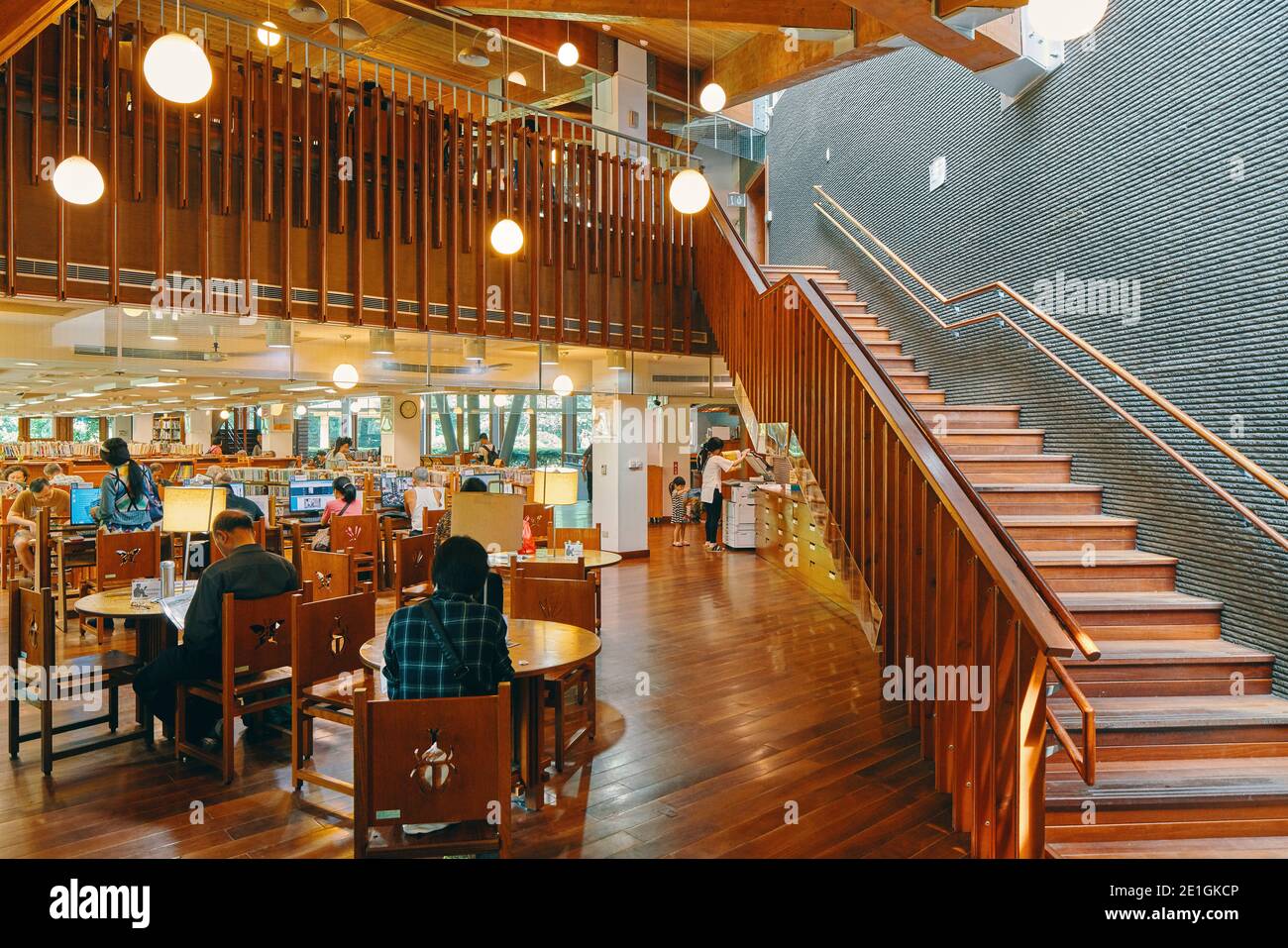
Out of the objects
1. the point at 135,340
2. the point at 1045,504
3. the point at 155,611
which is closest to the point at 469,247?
the point at 135,340

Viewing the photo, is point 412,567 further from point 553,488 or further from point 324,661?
point 324,661

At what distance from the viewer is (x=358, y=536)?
7.65 metres

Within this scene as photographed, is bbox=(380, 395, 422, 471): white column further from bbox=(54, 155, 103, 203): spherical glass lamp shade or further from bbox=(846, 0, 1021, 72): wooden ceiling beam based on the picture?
bbox=(846, 0, 1021, 72): wooden ceiling beam

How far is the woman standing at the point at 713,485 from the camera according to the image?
11.9 m

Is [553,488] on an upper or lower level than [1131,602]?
upper

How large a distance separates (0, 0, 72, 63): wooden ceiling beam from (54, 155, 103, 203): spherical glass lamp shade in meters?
1.87

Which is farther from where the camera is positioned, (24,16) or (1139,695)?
(1139,695)

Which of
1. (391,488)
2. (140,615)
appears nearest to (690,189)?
(140,615)

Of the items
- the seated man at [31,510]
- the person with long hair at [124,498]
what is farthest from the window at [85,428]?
the person with long hair at [124,498]

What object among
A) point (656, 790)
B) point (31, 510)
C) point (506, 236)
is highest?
point (506, 236)

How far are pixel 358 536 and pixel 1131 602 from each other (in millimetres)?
6284

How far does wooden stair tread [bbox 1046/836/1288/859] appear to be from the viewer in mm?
3182

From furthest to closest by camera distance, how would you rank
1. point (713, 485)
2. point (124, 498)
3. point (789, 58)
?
1. point (713, 485)
2. point (789, 58)
3. point (124, 498)

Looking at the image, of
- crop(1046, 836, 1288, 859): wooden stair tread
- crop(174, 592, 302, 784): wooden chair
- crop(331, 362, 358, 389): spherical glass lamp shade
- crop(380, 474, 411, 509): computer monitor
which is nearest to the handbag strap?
crop(174, 592, 302, 784): wooden chair
